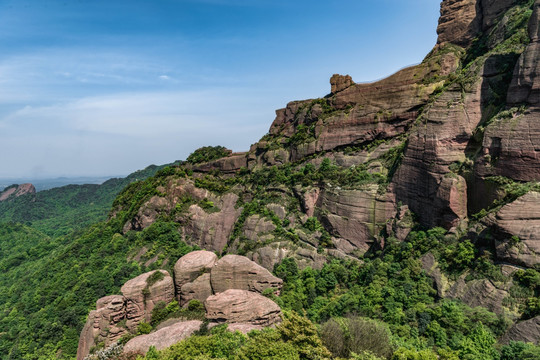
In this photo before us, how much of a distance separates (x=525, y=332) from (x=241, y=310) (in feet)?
73.5

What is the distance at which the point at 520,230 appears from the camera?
2319cm

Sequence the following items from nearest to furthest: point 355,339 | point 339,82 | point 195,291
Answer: point 355,339 → point 195,291 → point 339,82

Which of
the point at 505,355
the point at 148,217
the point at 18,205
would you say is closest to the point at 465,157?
the point at 505,355

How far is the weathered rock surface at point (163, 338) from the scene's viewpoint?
956 inches

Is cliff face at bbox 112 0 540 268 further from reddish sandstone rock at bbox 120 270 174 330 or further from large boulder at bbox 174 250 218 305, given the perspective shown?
reddish sandstone rock at bbox 120 270 174 330

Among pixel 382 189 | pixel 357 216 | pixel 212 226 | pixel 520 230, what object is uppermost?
pixel 382 189

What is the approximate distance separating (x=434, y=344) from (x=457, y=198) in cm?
1490

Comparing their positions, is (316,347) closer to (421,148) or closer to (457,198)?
(457,198)

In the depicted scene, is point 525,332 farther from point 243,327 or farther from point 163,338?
point 163,338

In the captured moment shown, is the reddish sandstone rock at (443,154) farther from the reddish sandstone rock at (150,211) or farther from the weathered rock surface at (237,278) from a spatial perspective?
the reddish sandstone rock at (150,211)

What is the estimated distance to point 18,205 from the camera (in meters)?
169

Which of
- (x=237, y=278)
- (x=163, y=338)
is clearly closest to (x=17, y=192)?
(x=237, y=278)

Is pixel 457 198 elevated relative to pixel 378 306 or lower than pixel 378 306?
elevated

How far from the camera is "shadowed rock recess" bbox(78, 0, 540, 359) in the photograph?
83.9 feet
